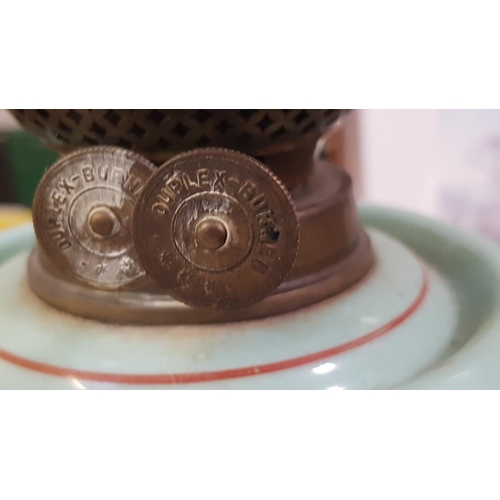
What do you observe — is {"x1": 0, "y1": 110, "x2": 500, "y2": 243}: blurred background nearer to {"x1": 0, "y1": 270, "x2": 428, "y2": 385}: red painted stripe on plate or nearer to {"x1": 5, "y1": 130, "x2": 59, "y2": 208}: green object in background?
{"x1": 5, "y1": 130, "x2": 59, "y2": 208}: green object in background

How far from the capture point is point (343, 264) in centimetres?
52

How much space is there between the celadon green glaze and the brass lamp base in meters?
0.01

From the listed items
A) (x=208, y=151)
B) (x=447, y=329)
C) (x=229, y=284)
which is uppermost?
(x=208, y=151)

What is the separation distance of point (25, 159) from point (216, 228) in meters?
0.92

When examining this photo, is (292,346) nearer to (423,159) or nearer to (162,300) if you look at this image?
(162,300)

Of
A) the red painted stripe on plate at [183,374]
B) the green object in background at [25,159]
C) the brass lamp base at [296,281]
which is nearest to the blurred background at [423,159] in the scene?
the green object in background at [25,159]

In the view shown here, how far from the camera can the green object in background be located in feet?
3.77

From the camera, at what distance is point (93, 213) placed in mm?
445

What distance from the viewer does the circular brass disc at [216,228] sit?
1.32ft

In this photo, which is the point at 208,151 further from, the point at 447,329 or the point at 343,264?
the point at 447,329

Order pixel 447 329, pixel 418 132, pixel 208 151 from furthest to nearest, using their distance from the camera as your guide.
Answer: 1. pixel 418 132
2. pixel 447 329
3. pixel 208 151

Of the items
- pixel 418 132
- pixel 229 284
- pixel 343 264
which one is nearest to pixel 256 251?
pixel 229 284

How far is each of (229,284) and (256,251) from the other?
0.04m

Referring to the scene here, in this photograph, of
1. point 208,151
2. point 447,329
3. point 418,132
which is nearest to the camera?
point 208,151
